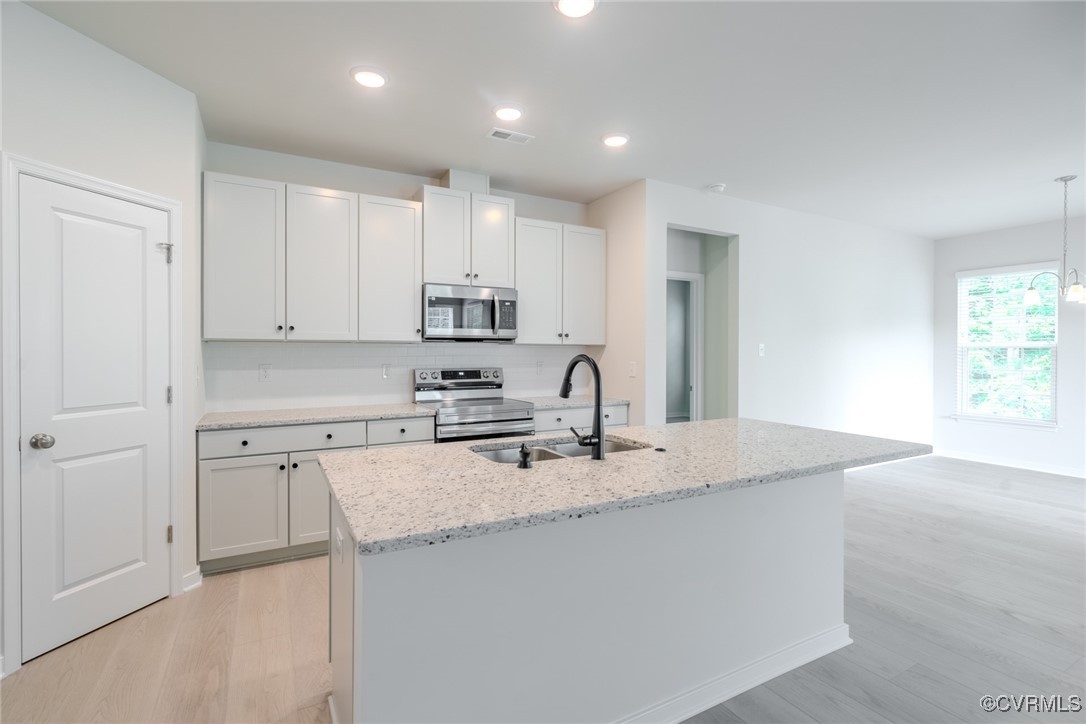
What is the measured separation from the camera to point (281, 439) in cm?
295

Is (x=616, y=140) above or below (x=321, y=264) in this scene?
above

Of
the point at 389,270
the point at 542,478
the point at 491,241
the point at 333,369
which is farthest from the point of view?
the point at 491,241

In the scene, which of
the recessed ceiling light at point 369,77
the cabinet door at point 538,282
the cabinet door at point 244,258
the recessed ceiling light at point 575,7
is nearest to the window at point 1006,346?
the cabinet door at point 538,282

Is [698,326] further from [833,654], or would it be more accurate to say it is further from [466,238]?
[833,654]

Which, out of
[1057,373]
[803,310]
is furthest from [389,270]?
[1057,373]

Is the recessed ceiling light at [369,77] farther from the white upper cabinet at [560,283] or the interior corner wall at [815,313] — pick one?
the interior corner wall at [815,313]

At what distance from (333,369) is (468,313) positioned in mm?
1065

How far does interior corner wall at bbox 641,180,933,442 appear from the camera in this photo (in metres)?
4.11

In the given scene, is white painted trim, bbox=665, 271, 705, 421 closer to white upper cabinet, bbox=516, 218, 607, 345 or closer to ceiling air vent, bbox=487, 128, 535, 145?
white upper cabinet, bbox=516, 218, 607, 345

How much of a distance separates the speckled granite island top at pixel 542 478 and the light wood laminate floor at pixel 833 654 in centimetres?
90

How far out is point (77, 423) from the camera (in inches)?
86.9

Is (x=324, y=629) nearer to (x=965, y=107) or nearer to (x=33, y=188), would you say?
(x=33, y=188)

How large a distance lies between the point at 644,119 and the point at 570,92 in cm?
55

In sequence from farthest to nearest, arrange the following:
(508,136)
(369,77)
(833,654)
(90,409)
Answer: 1. (508,136)
2. (369,77)
3. (90,409)
4. (833,654)
